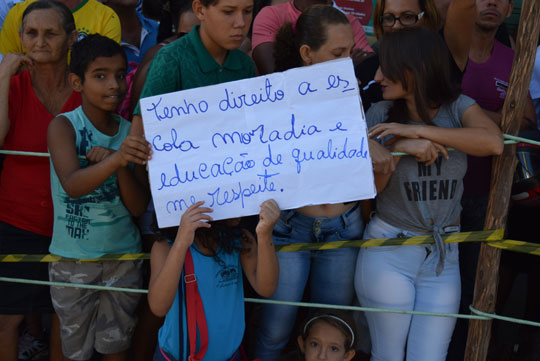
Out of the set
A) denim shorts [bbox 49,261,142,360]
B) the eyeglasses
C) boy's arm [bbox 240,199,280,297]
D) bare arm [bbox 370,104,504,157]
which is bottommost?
denim shorts [bbox 49,261,142,360]

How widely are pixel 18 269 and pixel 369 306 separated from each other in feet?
5.67

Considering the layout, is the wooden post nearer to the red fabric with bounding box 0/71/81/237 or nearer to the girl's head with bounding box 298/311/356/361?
the girl's head with bounding box 298/311/356/361

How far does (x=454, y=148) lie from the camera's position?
7.93 ft

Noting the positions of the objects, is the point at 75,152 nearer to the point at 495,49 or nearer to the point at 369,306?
the point at 369,306

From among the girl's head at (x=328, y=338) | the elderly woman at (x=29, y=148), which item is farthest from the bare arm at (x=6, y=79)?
the girl's head at (x=328, y=338)

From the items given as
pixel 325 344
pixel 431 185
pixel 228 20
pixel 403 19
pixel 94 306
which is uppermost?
pixel 403 19

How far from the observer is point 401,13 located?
3.20 m

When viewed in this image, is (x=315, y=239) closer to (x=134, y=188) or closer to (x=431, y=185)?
(x=431, y=185)

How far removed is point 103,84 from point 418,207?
1.51m

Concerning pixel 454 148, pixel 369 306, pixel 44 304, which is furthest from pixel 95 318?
pixel 454 148

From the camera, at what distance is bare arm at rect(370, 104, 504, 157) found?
2.37 m

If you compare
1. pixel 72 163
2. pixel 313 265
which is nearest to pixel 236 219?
pixel 313 265

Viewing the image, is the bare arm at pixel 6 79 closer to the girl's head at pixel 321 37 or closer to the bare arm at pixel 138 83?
the bare arm at pixel 138 83

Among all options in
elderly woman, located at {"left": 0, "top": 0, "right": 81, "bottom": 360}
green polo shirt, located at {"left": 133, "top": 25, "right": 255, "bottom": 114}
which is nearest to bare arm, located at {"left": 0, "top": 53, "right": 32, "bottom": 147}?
elderly woman, located at {"left": 0, "top": 0, "right": 81, "bottom": 360}
